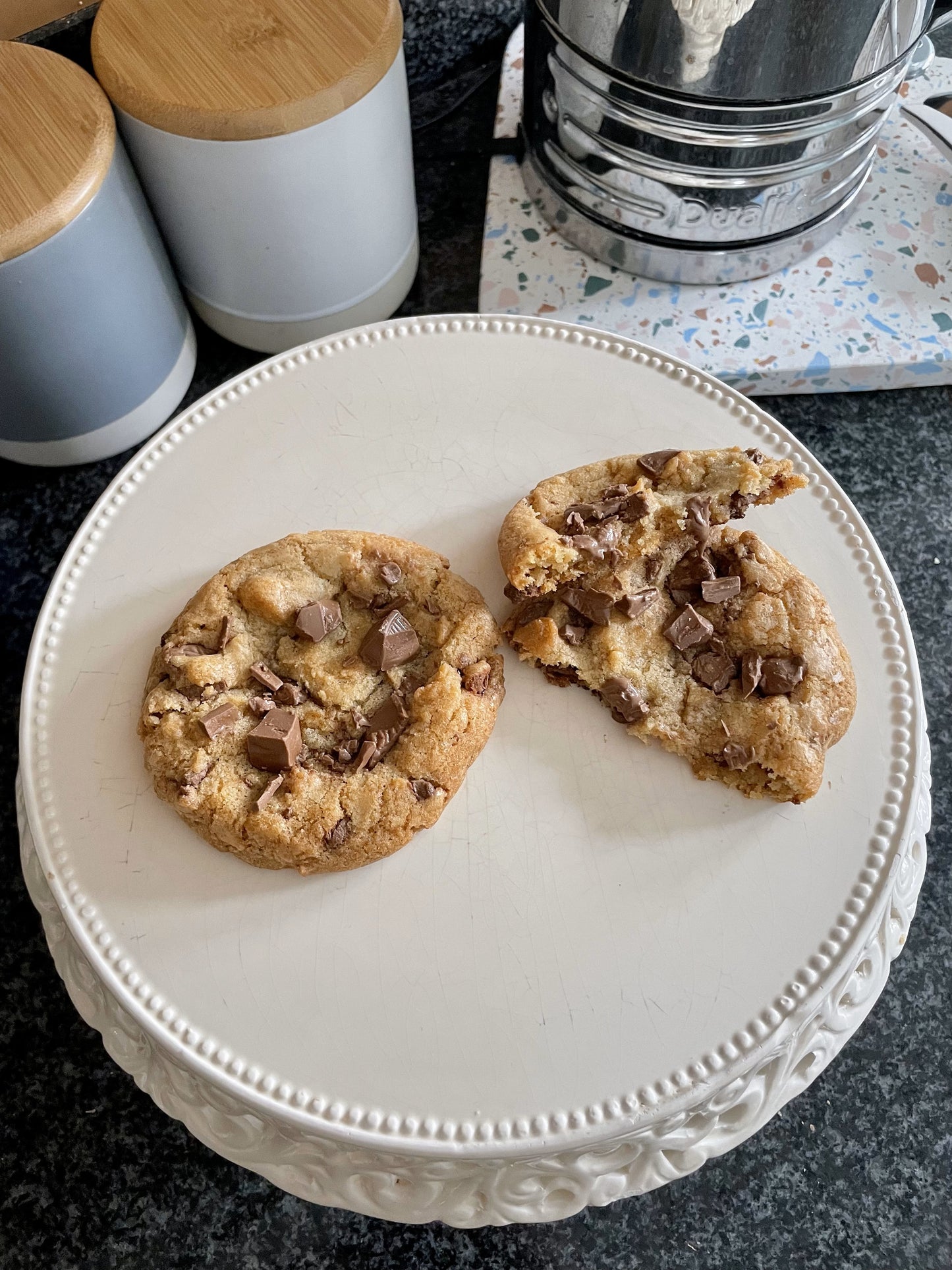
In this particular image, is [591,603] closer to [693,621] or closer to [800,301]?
[693,621]

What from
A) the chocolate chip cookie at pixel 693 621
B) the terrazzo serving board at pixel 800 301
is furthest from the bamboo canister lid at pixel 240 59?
the chocolate chip cookie at pixel 693 621

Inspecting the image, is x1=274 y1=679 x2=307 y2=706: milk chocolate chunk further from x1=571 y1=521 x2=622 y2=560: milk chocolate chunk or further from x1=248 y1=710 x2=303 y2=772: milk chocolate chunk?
x1=571 y1=521 x2=622 y2=560: milk chocolate chunk

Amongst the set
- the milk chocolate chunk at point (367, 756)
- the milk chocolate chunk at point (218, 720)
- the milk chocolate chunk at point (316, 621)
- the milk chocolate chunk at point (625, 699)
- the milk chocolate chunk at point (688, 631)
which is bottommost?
the milk chocolate chunk at point (367, 756)

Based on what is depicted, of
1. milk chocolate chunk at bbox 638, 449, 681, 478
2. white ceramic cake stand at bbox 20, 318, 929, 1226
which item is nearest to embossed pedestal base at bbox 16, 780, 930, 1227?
white ceramic cake stand at bbox 20, 318, 929, 1226

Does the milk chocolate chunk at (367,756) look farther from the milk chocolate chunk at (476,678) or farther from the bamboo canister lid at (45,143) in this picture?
the bamboo canister lid at (45,143)

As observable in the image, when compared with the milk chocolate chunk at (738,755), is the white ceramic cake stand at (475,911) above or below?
below

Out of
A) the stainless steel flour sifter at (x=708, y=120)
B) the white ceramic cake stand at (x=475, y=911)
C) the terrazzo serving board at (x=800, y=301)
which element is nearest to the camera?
the white ceramic cake stand at (x=475, y=911)

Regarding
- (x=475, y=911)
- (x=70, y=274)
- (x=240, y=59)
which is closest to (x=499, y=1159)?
(x=475, y=911)
